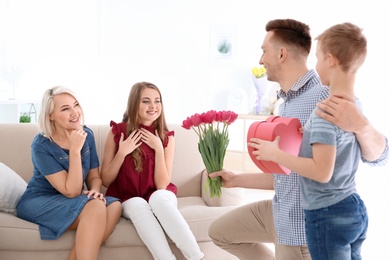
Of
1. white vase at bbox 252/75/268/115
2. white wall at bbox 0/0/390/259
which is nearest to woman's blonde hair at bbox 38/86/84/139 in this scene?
white wall at bbox 0/0/390/259

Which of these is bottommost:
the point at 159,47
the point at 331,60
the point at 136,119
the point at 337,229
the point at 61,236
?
the point at 61,236

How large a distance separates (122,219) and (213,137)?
0.94 m

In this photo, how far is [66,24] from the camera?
668 centimetres

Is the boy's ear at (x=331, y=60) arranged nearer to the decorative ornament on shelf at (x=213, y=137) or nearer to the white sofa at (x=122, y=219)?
the decorative ornament on shelf at (x=213, y=137)

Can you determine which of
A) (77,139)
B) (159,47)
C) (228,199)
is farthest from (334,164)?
(159,47)

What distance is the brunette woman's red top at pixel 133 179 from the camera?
119 inches

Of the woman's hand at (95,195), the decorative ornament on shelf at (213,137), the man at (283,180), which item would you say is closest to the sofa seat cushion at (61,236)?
the woman's hand at (95,195)

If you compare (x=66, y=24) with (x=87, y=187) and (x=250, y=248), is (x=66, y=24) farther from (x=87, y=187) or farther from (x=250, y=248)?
(x=250, y=248)

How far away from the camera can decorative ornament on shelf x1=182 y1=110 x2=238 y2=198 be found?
2.09 m

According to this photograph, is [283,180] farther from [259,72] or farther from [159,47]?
[159,47]

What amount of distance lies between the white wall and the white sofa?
2.80 metres

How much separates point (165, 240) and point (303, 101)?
1122mm

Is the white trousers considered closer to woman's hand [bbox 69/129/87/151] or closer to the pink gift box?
woman's hand [bbox 69/129/87/151]

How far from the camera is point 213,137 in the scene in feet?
7.12
